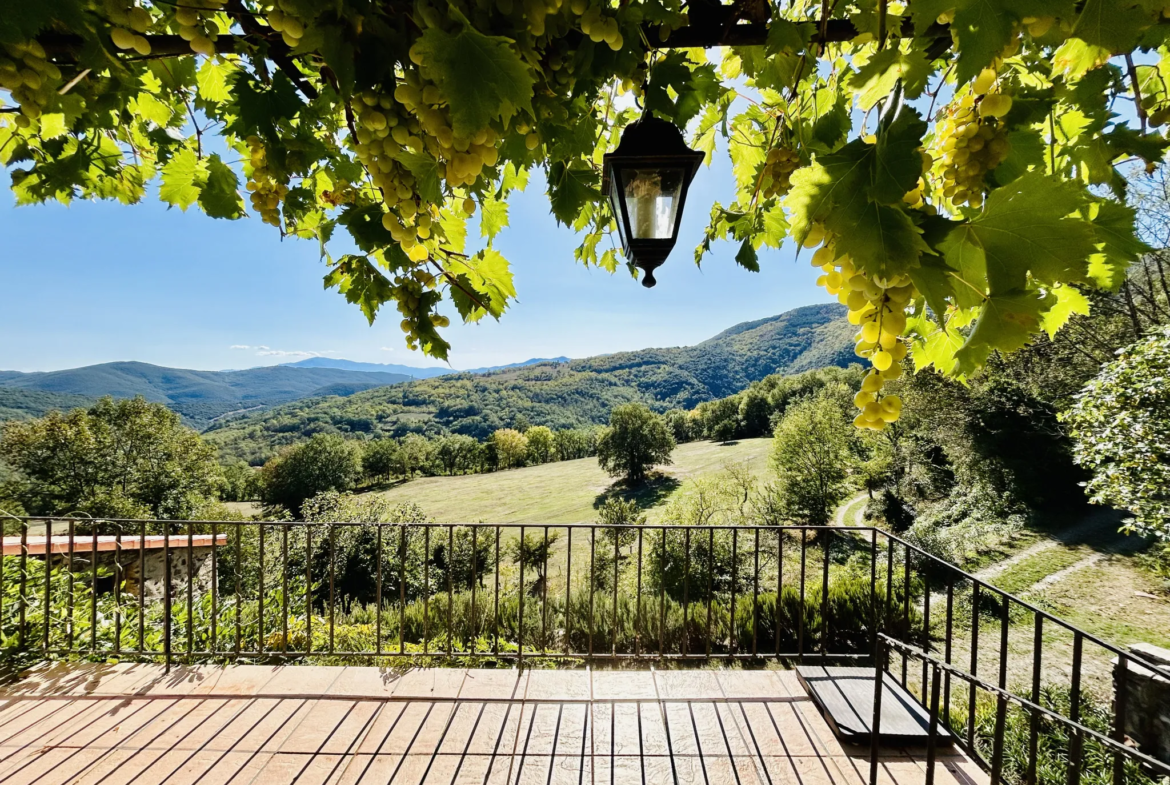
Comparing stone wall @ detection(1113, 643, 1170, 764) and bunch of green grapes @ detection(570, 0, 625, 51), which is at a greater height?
bunch of green grapes @ detection(570, 0, 625, 51)

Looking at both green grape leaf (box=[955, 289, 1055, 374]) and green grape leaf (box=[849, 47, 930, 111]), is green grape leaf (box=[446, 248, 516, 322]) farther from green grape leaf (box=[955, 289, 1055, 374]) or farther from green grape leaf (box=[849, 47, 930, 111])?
green grape leaf (box=[955, 289, 1055, 374])

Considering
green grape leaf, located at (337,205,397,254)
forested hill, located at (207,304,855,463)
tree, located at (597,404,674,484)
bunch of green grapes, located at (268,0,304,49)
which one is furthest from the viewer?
forested hill, located at (207,304,855,463)

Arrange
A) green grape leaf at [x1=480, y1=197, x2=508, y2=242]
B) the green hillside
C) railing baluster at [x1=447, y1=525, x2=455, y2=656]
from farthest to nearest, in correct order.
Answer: the green hillside → railing baluster at [x1=447, y1=525, x2=455, y2=656] → green grape leaf at [x1=480, y1=197, x2=508, y2=242]

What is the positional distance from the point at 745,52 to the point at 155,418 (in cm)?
3127

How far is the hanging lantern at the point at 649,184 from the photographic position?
120 centimetres

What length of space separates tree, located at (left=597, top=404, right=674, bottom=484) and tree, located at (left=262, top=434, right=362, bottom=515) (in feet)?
71.5

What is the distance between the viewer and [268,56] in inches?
35.5

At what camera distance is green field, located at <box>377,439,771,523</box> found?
108 ft

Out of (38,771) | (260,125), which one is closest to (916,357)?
(260,125)

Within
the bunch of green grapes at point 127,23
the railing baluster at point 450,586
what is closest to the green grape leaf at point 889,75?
the bunch of green grapes at point 127,23

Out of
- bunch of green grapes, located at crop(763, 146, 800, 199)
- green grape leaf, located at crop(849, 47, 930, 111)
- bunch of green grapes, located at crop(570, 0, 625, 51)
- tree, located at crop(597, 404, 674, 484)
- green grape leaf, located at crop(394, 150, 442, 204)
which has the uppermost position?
bunch of green grapes, located at crop(570, 0, 625, 51)

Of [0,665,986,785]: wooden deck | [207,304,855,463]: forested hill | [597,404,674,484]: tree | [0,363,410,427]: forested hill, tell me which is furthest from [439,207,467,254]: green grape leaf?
[0,363,410,427]: forested hill

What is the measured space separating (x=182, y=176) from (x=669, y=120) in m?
1.46

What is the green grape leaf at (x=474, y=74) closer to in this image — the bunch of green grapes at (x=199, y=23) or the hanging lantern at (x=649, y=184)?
the bunch of green grapes at (x=199, y=23)
